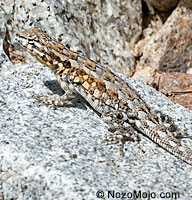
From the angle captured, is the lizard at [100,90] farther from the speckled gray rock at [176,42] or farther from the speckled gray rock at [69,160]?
the speckled gray rock at [176,42]

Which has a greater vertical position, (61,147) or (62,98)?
(62,98)

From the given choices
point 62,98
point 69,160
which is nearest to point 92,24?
point 62,98

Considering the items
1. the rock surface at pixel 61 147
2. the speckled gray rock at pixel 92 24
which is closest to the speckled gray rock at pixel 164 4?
the speckled gray rock at pixel 92 24

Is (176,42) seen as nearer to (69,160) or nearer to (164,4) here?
(164,4)

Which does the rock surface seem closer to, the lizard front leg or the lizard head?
the lizard front leg

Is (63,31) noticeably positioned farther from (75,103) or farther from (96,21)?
(75,103)

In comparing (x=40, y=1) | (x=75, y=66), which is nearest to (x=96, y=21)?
(x=40, y=1)
